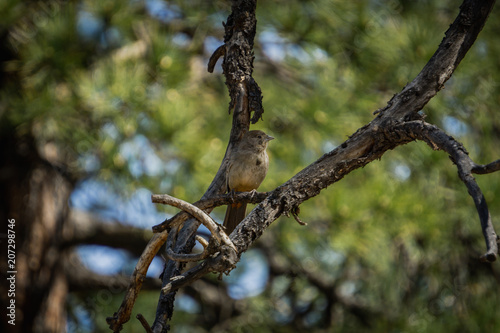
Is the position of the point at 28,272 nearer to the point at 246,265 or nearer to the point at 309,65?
the point at 246,265

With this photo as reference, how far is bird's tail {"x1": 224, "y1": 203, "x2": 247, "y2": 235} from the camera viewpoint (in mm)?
3039

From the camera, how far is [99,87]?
3615 mm

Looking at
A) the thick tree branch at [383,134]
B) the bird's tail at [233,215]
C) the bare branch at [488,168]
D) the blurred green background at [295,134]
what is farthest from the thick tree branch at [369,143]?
the blurred green background at [295,134]

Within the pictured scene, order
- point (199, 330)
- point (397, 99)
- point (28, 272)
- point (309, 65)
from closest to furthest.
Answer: point (397, 99), point (28, 272), point (309, 65), point (199, 330)

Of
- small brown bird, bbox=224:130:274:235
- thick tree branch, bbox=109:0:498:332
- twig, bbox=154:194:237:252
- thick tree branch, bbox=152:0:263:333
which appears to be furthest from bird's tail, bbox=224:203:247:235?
Answer: twig, bbox=154:194:237:252

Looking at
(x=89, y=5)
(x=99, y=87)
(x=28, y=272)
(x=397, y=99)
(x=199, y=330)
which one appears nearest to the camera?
(x=397, y=99)

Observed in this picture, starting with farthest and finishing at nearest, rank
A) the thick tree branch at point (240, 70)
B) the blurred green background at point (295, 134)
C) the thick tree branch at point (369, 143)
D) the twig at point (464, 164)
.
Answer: the blurred green background at point (295, 134), the thick tree branch at point (240, 70), the thick tree branch at point (369, 143), the twig at point (464, 164)

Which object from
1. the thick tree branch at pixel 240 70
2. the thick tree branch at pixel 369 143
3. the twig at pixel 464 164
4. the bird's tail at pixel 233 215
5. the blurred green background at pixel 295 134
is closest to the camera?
the twig at pixel 464 164

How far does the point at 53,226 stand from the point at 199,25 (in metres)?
1.91

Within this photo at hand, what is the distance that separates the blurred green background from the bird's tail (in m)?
0.51

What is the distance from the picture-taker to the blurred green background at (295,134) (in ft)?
12.0

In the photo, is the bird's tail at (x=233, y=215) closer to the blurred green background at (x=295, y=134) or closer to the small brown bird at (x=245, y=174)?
the small brown bird at (x=245, y=174)

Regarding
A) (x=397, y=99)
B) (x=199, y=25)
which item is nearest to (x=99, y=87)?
(x=199, y=25)

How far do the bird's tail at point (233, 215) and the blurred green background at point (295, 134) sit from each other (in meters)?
0.51
